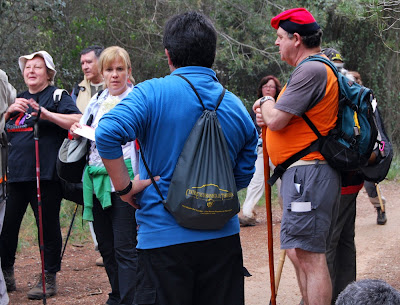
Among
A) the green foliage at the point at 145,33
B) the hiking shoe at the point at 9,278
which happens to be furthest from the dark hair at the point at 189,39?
the green foliage at the point at 145,33

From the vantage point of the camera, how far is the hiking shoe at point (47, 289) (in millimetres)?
5484

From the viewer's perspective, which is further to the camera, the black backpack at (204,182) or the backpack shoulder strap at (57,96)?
the backpack shoulder strap at (57,96)

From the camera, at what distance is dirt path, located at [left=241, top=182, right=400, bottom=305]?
5.82m

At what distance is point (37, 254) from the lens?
7387mm

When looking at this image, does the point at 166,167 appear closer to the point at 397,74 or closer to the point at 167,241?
the point at 167,241

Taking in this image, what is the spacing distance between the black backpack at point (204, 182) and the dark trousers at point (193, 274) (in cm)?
13

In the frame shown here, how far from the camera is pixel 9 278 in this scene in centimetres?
571

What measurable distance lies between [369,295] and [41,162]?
13.2 feet

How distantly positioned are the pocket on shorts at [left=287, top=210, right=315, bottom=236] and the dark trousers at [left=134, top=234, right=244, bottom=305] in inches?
32.3

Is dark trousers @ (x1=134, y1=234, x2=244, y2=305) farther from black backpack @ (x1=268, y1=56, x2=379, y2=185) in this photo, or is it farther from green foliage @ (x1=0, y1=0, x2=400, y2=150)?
green foliage @ (x1=0, y1=0, x2=400, y2=150)

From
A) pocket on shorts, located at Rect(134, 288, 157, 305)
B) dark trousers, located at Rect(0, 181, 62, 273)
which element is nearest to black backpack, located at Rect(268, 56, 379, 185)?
pocket on shorts, located at Rect(134, 288, 157, 305)

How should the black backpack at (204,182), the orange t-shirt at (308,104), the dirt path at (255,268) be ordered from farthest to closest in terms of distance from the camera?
1. the dirt path at (255,268)
2. the orange t-shirt at (308,104)
3. the black backpack at (204,182)

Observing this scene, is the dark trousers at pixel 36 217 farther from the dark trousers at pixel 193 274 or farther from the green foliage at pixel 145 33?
the green foliage at pixel 145 33

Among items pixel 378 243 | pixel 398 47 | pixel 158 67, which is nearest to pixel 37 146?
pixel 378 243
